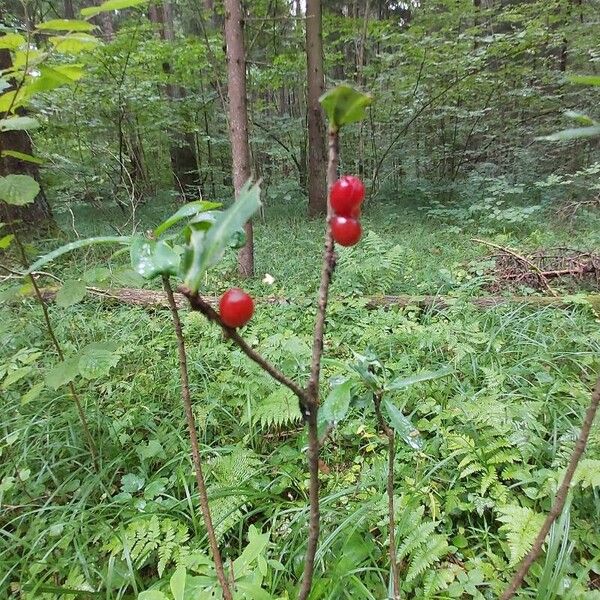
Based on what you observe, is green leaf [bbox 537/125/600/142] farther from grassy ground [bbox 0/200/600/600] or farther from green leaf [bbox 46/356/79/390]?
green leaf [bbox 46/356/79/390]

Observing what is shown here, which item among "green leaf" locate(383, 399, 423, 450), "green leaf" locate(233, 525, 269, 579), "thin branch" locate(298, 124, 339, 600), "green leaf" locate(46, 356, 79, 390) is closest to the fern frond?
"green leaf" locate(233, 525, 269, 579)

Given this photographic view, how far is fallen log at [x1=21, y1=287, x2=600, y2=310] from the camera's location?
122 inches

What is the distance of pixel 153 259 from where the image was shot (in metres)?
0.60

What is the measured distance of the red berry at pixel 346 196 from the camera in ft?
1.56

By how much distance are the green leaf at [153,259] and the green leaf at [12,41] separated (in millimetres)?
812

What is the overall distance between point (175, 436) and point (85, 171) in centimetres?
661

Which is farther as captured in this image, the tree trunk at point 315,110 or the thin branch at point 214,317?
the tree trunk at point 315,110

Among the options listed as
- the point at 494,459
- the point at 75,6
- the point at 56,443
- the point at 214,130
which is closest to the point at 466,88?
the point at 214,130

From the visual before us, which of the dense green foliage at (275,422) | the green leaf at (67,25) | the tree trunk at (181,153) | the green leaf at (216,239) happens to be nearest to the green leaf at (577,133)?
the dense green foliage at (275,422)

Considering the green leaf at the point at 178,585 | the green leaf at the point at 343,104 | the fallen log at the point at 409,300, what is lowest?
the fallen log at the point at 409,300

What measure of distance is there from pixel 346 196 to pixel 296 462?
1.65 m

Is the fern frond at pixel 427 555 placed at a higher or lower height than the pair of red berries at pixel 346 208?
lower

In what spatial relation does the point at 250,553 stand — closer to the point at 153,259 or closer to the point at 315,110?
the point at 153,259

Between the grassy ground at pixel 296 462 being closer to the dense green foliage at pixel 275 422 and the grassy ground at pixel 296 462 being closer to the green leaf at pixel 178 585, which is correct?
the dense green foliage at pixel 275 422
